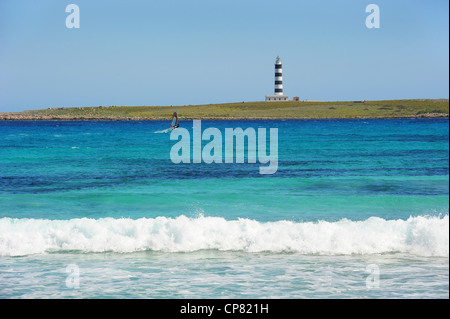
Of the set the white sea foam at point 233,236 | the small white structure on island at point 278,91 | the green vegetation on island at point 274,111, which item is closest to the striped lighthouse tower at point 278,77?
the small white structure on island at point 278,91

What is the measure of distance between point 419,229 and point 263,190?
7779mm

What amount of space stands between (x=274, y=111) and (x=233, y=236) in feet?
411

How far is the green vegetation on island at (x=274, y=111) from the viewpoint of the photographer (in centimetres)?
12800

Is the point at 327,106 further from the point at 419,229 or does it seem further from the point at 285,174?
the point at 419,229

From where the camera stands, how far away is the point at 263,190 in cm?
1991

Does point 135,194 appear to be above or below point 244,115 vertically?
below

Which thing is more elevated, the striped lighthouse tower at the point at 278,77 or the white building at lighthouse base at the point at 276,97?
the striped lighthouse tower at the point at 278,77

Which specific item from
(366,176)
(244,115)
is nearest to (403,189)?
(366,176)

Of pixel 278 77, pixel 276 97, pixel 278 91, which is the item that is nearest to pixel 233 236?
pixel 278 77

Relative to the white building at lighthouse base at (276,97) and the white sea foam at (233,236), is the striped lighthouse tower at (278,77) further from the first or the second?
the white sea foam at (233,236)

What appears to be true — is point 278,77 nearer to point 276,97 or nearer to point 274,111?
point 276,97

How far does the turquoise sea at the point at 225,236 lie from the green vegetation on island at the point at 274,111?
105569 mm

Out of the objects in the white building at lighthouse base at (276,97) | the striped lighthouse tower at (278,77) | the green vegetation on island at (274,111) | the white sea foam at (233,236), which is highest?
the striped lighthouse tower at (278,77)

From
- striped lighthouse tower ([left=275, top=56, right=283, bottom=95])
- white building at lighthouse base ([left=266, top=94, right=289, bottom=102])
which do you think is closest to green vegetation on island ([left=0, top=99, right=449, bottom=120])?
white building at lighthouse base ([left=266, top=94, right=289, bottom=102])
